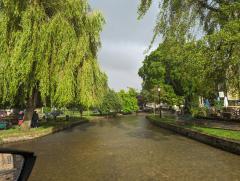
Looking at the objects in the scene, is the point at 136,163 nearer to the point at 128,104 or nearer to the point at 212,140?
the point at 212,140

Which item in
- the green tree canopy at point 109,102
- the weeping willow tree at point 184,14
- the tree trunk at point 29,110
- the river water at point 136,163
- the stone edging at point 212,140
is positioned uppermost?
the weeping willow tree at point 184,14

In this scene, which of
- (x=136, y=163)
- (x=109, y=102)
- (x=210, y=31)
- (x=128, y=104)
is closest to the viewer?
(x=136, y=163)

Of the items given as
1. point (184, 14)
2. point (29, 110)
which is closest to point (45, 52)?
point (29, 110)

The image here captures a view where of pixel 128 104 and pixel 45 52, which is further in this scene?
pixel 128 104

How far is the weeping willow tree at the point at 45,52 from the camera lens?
20453 millimetres

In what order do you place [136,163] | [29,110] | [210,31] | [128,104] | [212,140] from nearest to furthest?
[136,163] < [212,140] < [210,31] < [29,110] < [128,104]

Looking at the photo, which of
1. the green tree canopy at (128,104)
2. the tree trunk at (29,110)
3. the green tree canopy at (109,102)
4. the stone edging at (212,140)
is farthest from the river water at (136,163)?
the green tree canopy at (128,104)

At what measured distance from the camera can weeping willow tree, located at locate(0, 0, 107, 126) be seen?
67.1 ft

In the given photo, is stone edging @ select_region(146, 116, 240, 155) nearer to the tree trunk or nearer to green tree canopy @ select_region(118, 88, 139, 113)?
the tree trunk

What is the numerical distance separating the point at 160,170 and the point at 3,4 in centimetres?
1696

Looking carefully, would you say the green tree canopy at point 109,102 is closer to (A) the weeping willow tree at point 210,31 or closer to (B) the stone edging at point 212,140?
(B) the stone edging at point 212,140

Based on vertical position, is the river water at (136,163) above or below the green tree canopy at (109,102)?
below

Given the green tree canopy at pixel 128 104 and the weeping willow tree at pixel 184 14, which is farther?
the green tree canopy at pixel 128 104

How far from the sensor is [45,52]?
21312 mm
